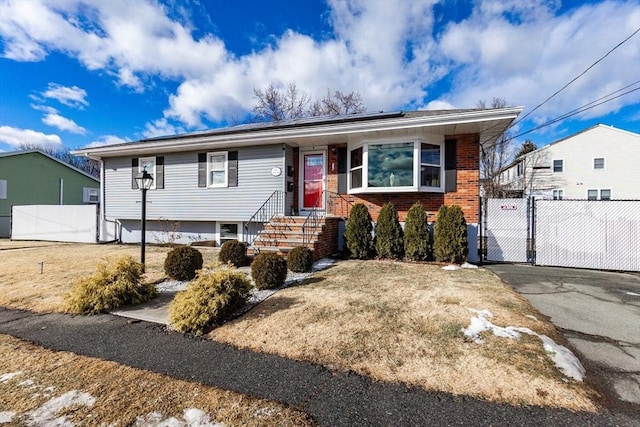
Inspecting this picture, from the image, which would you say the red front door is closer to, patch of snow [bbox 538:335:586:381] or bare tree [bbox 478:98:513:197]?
patch of snow [bbox 538:335:586:381]

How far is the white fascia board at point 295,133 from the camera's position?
7.13 meters

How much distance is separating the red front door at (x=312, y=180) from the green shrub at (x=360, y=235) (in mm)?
2037

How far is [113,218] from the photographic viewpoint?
1222 cm

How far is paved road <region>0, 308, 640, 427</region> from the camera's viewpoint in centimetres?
203

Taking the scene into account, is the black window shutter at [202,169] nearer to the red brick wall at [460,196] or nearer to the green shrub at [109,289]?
the red brick wall at [460,196]

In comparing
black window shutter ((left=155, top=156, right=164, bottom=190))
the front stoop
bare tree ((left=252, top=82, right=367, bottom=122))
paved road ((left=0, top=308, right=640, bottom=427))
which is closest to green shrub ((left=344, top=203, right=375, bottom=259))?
the front stoop

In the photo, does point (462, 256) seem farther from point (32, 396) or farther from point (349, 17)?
point (349, 17)

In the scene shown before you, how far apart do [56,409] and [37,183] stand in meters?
24.9

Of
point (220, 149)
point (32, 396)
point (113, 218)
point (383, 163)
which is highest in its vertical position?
point (220, 149)

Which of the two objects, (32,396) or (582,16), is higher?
(582,16)

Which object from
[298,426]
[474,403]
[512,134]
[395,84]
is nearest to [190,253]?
[298,426]

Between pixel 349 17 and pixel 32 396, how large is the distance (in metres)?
12.1

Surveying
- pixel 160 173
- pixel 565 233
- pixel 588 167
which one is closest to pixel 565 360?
pixel 565 233

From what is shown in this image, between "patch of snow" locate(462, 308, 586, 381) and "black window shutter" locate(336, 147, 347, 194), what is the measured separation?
5.93 m
